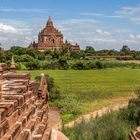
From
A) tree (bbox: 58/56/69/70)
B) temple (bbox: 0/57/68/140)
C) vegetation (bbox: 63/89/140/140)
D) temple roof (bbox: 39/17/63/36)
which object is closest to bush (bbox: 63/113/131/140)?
vegetation (bbox: 63/89/140/140)

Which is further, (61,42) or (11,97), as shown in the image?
(61,42)

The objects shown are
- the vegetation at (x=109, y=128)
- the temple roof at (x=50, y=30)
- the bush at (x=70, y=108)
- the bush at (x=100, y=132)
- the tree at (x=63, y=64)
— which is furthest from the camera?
the temple roof at (x=50, y=30)

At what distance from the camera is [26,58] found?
98875 mm

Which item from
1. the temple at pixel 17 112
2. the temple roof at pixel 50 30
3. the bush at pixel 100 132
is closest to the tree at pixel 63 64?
the temple roof at pixel 50 30

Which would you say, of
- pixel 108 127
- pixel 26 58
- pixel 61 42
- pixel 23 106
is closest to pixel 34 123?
pixel 23 106

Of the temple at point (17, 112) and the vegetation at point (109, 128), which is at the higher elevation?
the temple at point (17, 112)

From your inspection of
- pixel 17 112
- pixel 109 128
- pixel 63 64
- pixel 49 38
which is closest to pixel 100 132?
pixel 109 128

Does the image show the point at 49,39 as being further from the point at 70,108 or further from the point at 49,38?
the point at 70,108

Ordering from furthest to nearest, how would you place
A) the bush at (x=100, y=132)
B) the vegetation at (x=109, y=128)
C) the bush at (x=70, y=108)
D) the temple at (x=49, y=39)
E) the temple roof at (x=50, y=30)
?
1. the temple roof at (x=50, y=30)
2. the temple at (x=49, y=39)
3. the bush at (x=70, y=108)
4. the vegetation at (x=109, y=128)
5. the bush at (x=100, y=132)

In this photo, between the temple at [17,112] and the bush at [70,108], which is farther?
the bush at [70,108]

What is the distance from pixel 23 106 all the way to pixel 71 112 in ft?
94.2

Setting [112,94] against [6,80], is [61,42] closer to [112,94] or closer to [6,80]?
[112,94]

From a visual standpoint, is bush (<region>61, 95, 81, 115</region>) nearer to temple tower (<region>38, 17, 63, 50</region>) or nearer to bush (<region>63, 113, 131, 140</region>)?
bush (<region>63, 113, 131, 140</region>)

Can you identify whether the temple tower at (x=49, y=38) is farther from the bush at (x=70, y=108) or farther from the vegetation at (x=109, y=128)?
the vegetation at (x=109, y=128)
